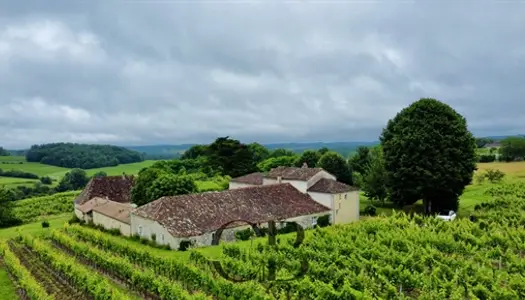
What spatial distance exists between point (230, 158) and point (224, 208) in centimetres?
3499

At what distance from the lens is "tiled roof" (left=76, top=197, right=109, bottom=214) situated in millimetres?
42056

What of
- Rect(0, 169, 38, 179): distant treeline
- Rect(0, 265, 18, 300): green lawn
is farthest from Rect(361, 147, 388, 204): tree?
Rect(0, 169, 38, 179): distant treeline

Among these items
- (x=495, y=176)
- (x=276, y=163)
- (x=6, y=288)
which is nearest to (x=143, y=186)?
(x=6, y=288)

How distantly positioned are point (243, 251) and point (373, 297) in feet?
30.4

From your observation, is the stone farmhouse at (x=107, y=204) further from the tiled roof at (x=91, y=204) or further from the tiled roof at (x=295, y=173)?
the tiled roof at (x=295, y=173)

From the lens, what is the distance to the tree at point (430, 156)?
36.8 metres

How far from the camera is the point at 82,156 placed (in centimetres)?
13538

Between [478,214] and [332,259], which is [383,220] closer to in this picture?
[478,214]

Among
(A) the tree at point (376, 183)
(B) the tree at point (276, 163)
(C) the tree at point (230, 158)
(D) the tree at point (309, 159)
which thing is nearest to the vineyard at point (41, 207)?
(C) the tree at point (230, 158)

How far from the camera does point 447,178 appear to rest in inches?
1439

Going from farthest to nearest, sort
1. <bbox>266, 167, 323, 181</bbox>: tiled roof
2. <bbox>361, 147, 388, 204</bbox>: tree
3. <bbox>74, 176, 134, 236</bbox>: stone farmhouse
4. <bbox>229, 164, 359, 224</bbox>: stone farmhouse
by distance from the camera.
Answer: <bbox>361, 147, 388, 204</bbox>: tree, <bbox>266, 167, 323, 181</bbox>: tiled roof, <bbox>229, 164, 359, 224</bbox>: stone farmhouse, <bbox>74, 176, 134, 236</bbox>: stone farmhouse

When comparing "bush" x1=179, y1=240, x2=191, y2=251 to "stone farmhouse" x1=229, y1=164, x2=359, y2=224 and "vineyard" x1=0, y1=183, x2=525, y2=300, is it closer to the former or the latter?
"vineyard" x1=0, y1=183, x2=525, y2=300

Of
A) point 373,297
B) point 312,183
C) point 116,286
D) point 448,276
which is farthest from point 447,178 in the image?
point 116,286

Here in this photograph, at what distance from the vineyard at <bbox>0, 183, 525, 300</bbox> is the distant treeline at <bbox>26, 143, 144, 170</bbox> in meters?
105
